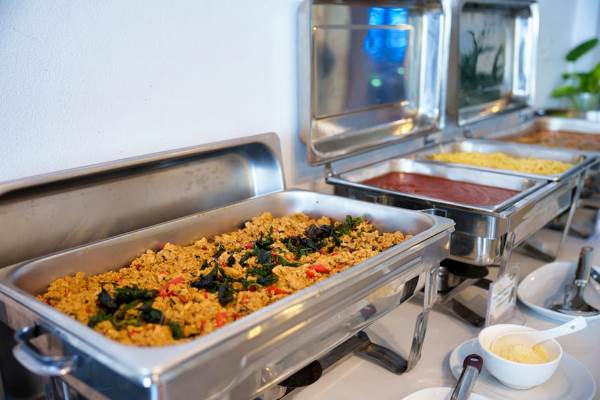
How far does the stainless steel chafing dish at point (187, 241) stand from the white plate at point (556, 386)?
0.15 meters

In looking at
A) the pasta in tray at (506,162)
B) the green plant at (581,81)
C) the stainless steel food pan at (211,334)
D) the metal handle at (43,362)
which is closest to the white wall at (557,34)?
the green plant at (581,81)

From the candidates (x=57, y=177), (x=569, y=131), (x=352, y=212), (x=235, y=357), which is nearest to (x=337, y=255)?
(x=352, y=212)

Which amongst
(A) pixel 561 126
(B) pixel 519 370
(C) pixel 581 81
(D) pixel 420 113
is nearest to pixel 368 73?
(D) pixel 420 113

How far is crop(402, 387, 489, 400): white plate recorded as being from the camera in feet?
3.56

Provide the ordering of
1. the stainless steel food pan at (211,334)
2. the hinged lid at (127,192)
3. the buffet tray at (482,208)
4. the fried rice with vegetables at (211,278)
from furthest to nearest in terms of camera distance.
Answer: the buffet tray at (482,208)
the hinged lid at (127,192)
the fried rice with vegetables at (211,278)
the stainless steel food pan at (211,334)

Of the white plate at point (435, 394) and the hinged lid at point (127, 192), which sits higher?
the hinged lid at point (127, 192)

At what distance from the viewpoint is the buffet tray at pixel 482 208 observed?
4.44ft

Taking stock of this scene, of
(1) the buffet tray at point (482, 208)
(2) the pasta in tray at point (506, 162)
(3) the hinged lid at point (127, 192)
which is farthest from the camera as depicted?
(2) the pasta in tray at point (506, 162)

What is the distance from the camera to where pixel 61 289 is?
37.8 inches

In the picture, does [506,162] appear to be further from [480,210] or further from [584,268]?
[480,210]

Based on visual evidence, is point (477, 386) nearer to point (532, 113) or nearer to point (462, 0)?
point (462, 0)

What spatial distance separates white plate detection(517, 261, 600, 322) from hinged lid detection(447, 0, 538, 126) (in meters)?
0.80

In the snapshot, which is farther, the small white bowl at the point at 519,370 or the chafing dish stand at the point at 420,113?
the chafing dish stand at the point at 420,113

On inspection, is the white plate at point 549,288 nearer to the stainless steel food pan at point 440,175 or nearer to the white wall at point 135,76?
the stainless steel food pan at point 440,175
